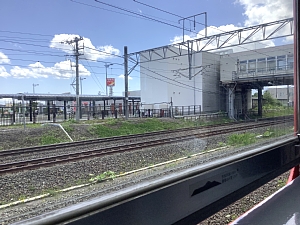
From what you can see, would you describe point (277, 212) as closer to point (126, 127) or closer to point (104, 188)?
point (104, 188)

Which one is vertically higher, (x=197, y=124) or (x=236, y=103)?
(x=236, y=103)

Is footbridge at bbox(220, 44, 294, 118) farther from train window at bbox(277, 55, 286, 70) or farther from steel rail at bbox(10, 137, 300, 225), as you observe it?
steel rail at bbox(10, 137, 300, 225)

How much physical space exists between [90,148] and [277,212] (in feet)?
21.0

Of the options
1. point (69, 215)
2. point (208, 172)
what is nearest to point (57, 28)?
point (69, 215)

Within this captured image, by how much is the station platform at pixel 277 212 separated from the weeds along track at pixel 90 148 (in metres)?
0.81

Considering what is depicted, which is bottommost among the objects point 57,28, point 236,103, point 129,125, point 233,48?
point 129,125

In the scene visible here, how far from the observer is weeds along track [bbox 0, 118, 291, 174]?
307cm

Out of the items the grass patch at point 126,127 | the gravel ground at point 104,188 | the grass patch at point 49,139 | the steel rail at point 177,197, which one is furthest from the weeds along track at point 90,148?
the steel rail at point 177,197

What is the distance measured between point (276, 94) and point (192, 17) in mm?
1129

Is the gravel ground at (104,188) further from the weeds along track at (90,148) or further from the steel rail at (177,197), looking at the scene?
the weeds along track at (90,148)

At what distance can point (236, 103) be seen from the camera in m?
2.65

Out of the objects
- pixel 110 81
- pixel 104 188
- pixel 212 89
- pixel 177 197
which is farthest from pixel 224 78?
pixel 104 188

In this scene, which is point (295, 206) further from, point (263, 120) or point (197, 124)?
point (197, 124)

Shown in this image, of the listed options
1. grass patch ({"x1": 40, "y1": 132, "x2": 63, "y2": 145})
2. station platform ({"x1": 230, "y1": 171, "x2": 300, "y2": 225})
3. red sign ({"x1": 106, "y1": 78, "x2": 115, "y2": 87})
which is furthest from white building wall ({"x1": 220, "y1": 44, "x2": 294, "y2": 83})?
grass patch ({"x1": 40, "y1": 132, "x2": 63, "y2": 145})
